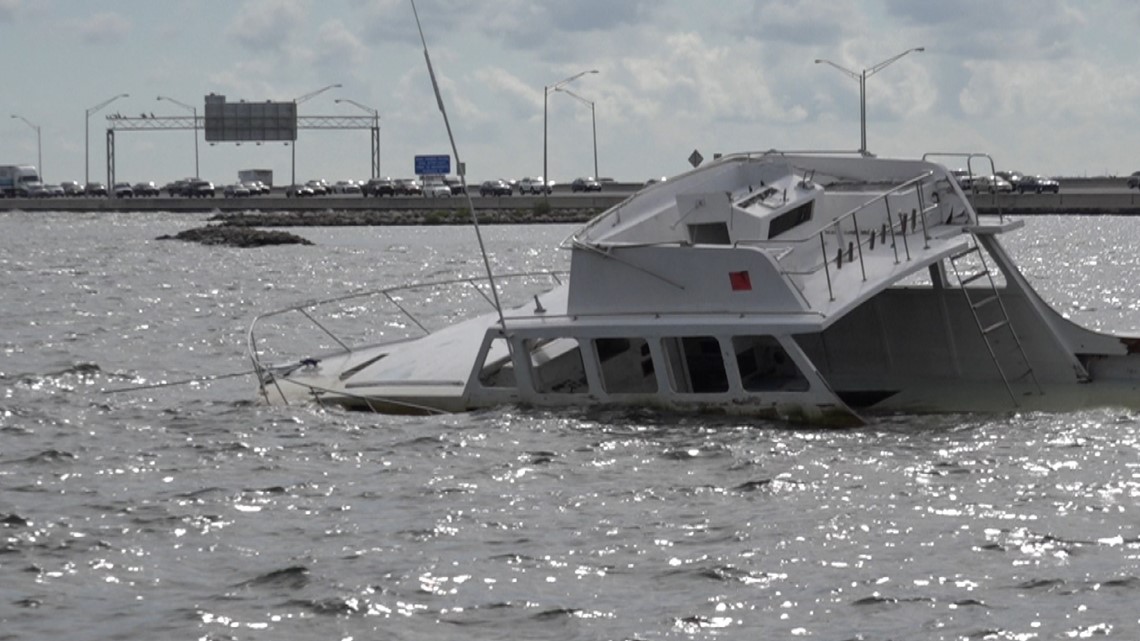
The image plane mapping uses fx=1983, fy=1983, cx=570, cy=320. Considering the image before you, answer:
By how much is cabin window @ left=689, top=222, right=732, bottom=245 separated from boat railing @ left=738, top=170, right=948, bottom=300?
0.65 meters

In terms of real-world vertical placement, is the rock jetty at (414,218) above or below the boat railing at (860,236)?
below

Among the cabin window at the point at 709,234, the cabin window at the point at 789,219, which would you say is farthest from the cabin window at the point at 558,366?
the cabin window at the point at 789,219

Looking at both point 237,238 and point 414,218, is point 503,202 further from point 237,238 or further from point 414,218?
point 237,238

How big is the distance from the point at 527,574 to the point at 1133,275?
5295 cm

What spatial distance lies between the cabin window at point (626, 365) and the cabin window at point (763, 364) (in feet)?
3.86

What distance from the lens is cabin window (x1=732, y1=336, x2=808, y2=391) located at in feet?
82.5

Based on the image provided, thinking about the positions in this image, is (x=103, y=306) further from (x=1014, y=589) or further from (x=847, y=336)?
(x=1014, y=589)

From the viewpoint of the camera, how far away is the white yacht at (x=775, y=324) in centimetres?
2327

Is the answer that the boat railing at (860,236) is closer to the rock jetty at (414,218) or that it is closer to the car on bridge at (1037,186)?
the rock jetty at (414,218)

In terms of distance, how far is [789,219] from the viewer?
25453 millimetres

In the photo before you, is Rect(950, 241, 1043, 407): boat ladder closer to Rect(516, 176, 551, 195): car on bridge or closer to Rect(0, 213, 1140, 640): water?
Rect(0, 213, 1140, 640): water

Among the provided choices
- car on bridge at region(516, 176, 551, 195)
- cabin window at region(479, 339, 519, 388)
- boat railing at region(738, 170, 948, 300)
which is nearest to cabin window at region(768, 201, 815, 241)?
boat railing at region(738, 170, 948, 300)

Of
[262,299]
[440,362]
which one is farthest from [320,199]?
[440,362]

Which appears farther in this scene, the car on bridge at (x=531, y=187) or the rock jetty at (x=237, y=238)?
the car on bridge at (x=531, y=187)
